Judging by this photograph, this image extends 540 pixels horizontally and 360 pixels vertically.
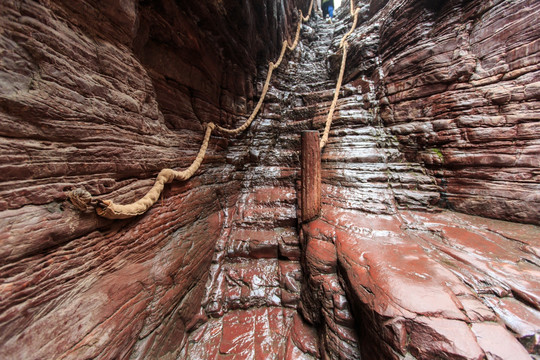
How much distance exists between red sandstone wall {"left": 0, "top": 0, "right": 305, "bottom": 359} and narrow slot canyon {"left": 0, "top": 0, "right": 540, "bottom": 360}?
0.02 meters

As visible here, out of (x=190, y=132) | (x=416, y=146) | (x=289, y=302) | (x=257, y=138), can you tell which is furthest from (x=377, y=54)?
(x=289, y=302)

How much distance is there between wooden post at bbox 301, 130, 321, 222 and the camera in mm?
3562

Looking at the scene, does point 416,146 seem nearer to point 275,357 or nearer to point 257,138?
point 257,138

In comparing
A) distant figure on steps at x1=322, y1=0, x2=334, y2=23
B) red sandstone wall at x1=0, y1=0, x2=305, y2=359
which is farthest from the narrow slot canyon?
distant figure on steps at x1=322, y1=0, x2=334, y2=23

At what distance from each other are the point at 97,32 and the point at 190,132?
201cm

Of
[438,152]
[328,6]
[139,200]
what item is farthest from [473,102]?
[328,6]

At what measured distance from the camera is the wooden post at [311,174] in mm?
3562

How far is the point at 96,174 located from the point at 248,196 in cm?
336

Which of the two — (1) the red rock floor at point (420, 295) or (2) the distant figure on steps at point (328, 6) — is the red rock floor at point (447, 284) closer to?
(1) the red rock floor at point (420, 295)

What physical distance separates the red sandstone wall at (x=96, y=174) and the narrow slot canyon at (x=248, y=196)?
0.02 metres

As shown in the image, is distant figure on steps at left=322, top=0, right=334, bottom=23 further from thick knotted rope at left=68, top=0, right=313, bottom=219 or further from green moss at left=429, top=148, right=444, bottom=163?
thick knotted rope at left=68, top=0, right=313, bottom=219

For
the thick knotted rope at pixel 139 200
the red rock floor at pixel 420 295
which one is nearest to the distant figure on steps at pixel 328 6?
the thick knotted rope at pixel 139 200

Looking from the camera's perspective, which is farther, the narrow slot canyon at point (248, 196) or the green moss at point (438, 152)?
the green moss at point (438, 152)

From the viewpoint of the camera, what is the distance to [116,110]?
7.55ft
